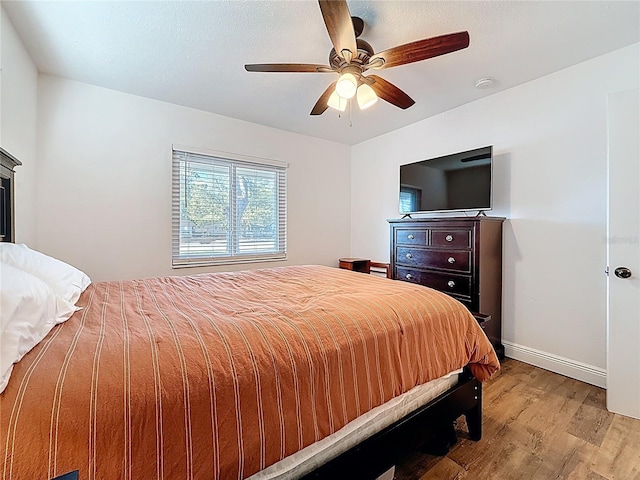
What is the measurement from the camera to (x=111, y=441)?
2.14ft

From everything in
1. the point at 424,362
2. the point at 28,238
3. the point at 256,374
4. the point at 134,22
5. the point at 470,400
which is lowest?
the point at 470,400

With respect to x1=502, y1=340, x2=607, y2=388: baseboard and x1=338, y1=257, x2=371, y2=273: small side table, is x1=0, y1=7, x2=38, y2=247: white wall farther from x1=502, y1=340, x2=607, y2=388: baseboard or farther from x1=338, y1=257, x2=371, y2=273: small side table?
x1=502, y1=340, x2=607, y2=388: baseboard

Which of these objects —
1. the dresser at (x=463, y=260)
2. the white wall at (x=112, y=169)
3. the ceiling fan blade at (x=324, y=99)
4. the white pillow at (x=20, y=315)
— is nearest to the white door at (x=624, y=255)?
the dresser at (x=463, y=260)

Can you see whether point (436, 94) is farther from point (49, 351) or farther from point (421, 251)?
point (49, 351)

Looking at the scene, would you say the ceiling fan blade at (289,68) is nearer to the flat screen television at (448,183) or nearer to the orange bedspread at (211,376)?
the orange bedspread at (211,376)

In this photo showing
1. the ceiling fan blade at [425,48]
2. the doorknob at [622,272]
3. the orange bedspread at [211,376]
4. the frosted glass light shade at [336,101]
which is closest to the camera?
the orange bedspread at [211,376]

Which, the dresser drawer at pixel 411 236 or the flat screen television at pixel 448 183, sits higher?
the flat screen television at pixel 448 183

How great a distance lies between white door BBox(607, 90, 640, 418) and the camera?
186cm

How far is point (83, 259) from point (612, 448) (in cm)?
405

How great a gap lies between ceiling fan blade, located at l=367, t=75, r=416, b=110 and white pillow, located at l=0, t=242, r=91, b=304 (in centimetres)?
209

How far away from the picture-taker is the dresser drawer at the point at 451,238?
8.48 ft

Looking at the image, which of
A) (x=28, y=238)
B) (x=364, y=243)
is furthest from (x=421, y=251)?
(x=28, y=238)

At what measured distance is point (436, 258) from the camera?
9.32ft

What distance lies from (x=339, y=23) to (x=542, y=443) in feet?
8.18
